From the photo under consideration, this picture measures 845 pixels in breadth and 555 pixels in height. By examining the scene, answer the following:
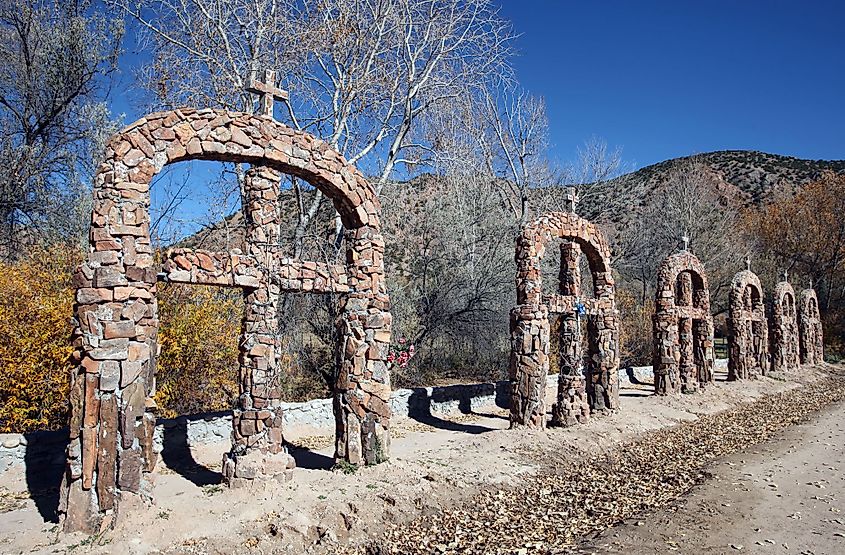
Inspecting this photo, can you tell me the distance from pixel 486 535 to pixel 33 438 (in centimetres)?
672

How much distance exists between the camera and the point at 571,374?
12.5m

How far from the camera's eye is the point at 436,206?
21.0m

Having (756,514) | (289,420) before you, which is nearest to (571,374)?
(756,514)

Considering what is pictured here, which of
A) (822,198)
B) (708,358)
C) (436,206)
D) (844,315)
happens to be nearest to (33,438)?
(436,206)

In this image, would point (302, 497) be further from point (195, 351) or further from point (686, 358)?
point (686, 358)

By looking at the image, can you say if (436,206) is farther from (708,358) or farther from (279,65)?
(708,358)

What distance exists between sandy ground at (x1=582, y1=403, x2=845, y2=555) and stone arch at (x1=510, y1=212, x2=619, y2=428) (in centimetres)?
315

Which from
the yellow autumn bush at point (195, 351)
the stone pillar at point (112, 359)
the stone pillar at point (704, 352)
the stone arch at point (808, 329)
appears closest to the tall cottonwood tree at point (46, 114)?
the yellow autumn bush at point (195, 351)

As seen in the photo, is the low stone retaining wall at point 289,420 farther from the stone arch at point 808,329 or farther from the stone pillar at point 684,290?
the stone arch at point 808,329

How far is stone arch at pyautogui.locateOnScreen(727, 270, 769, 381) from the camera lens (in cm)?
2131

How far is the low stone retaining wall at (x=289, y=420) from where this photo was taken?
27.5 feet

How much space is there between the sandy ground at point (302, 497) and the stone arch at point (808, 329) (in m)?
22.0

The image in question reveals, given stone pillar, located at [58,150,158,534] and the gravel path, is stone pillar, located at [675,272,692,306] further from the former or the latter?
stone pillar, located at [58,150,158,534]

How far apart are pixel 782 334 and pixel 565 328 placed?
17.7m
